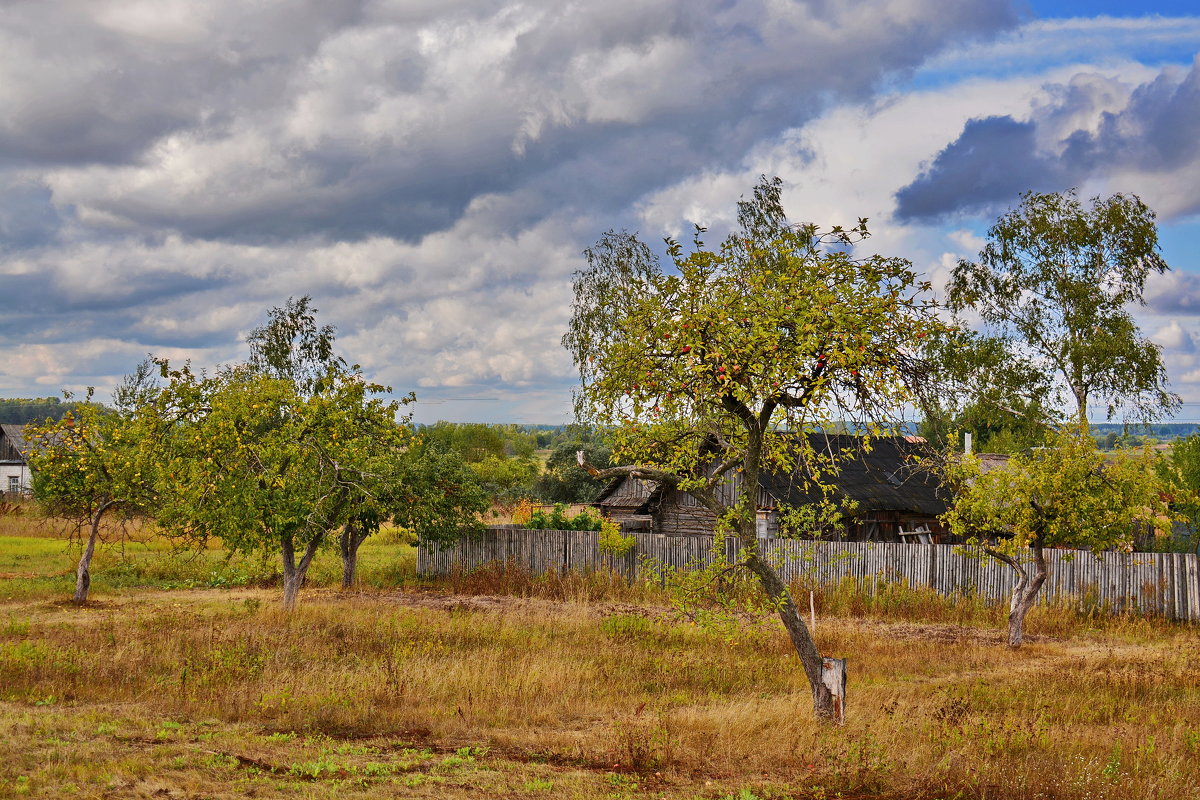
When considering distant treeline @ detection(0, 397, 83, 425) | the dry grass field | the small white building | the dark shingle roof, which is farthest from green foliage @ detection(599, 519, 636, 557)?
distant treeline @ detection(0, 397, 83, 425)

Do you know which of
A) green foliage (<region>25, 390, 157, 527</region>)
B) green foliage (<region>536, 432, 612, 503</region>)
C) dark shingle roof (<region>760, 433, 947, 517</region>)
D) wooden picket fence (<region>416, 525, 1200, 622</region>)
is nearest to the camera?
wooden picket fence (<region>416, 525, 1200, 622</region>)

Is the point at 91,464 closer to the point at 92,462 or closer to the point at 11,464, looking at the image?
the point at 92,462

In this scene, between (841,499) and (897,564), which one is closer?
(897,564)

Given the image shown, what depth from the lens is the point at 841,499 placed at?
1056 inches

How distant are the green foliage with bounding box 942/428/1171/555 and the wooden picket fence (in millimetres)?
1420

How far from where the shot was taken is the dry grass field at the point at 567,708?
26.3 ft

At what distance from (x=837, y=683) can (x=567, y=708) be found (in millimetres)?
3305

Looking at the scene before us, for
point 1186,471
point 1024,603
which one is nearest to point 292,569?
point 1024,603

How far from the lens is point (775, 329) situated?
384 inches

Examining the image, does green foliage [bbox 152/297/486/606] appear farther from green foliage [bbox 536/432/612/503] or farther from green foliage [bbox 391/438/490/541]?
green foliage [bbox 536/432/612/503]

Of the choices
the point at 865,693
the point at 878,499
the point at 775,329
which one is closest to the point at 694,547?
the point at 878,499

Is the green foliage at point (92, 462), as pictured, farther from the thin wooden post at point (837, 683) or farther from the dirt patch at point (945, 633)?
the dirt patch at point (945, 633)

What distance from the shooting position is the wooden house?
26578 mm

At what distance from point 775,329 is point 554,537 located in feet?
57.3
